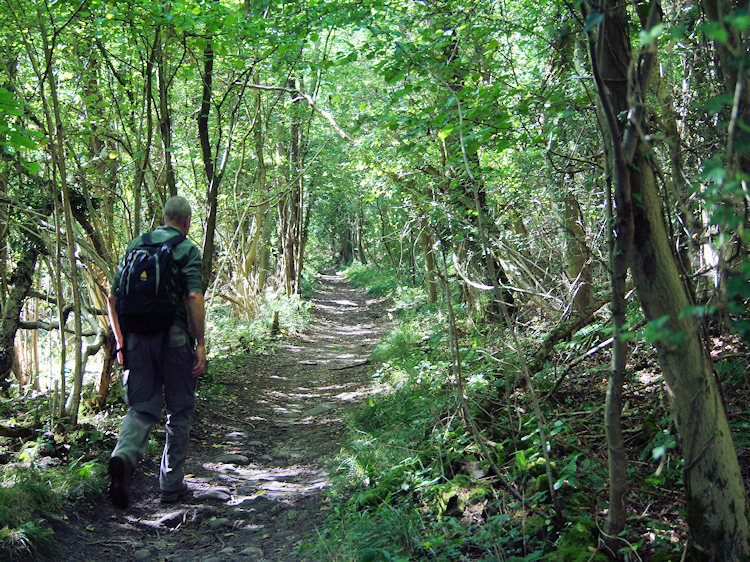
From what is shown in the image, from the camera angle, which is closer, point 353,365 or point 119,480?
point 119,480

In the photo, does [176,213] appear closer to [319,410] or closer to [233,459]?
[233,459]

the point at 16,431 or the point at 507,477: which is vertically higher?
the point at 16,431

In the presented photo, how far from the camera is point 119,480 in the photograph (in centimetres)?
381

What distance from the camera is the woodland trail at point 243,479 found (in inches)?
146

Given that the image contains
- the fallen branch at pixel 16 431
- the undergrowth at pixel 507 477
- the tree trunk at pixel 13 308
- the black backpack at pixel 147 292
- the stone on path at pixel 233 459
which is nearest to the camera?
the undergrowth at pixel 507 477

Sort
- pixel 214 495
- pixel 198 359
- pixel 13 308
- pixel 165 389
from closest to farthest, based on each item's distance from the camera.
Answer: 1. pixel 165 389
2. pixel 198 359
3. pixel 214 495
4. pixel 13 308

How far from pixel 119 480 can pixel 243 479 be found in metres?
1.41

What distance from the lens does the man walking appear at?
411 cm

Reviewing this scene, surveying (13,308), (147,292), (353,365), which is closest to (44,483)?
(147,292)


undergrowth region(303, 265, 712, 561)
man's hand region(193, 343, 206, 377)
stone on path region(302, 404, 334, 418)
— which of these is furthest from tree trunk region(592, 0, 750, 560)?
stone on path region(302, 404, 334, 418)

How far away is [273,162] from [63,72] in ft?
24.3

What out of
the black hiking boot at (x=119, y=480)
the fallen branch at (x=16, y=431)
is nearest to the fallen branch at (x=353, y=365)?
the fallen branch at (x=16, y=431)

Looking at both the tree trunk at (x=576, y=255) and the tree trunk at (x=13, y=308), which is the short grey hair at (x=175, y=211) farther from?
the tree trunk at (x=576, y=255)

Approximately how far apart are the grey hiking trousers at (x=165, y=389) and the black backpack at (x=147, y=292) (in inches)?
4.4
